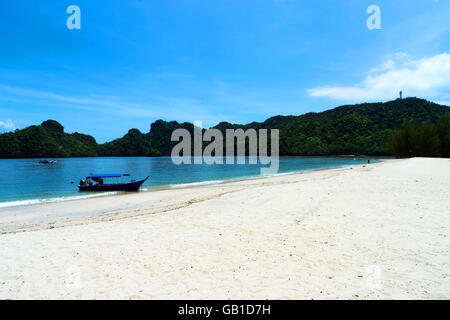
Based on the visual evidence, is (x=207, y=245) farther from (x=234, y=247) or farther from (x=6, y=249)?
(x=6, y=249)

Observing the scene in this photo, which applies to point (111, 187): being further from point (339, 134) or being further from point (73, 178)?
point (339, 134)

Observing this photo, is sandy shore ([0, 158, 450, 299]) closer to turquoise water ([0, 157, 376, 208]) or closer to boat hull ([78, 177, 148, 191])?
boat hull ([78, 177, 148, 191])

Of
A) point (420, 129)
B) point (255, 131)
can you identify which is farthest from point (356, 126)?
point (420, 129)

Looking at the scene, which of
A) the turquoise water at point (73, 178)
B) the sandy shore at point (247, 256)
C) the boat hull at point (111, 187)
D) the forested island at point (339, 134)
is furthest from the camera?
the forested island at point (339, 134)

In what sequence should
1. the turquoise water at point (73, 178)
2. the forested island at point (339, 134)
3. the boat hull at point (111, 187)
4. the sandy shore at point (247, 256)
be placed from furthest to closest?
the forested island at point (339, 134), the boat hull at point (111, 187), the turquoise water at point (73, 178), the sandy shore at point (247, 256)

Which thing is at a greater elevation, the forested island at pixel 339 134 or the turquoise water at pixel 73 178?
the forested island at pixel 339 134

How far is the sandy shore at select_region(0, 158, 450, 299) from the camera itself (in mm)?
4699

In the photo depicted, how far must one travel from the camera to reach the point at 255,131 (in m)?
197

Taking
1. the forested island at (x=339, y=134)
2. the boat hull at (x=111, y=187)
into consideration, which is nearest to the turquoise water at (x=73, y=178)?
the boat hull at (x=111, y=187)

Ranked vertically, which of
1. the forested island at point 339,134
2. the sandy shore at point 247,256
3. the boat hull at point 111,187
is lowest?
the boat hull at point 111,187

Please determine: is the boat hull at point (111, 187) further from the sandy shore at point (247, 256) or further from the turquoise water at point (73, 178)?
the sandy shore at point (247, 256)

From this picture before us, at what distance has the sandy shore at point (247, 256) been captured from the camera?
4699 mm

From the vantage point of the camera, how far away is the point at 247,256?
6309mm


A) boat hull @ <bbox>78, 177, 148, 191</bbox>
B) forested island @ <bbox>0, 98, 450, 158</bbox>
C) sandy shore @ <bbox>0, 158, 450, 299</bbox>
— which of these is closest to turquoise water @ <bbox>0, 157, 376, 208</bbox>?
boat hull @ <bbox>78, 177, 148, 191</bbox>
